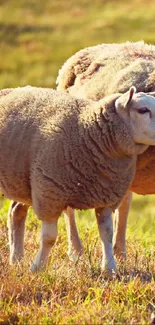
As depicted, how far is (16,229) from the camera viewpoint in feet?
24.9

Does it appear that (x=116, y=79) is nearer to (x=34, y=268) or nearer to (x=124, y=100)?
(x=124, y=100)

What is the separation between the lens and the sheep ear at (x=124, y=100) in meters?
6.66

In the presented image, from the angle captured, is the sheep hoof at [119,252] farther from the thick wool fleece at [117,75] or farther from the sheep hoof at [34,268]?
the sheep hoof at [34,268]

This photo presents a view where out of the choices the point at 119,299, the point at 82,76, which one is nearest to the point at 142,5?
the point at 82,76

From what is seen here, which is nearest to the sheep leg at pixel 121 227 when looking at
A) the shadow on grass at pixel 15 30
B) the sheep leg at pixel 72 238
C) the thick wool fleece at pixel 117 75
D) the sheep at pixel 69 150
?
the sheep leg at pixel 72 238

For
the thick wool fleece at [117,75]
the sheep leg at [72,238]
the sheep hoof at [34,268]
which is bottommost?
the sheep hoof at [34,268]

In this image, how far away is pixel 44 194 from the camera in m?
6.65

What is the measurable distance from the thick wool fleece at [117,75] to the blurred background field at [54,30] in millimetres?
17083

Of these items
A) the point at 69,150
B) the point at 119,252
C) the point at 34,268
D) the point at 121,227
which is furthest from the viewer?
the point at 121,227

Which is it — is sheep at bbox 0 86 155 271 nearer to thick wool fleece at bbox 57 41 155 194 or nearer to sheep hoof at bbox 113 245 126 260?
thick wool fleece at bbox 57 41 155 194

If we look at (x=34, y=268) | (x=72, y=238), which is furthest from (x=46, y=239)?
(x=72, y=238)

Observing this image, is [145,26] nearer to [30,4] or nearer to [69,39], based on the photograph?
[69,39]

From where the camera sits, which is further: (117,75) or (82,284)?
(117,75)

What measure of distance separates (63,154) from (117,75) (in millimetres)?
1406
